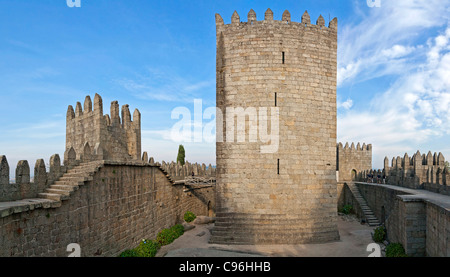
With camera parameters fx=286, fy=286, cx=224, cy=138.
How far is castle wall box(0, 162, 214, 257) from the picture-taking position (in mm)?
6770

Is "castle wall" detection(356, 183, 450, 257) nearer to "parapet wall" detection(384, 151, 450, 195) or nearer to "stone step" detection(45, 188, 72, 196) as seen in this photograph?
"parapet wall" detection(384, 151, 450, 195)

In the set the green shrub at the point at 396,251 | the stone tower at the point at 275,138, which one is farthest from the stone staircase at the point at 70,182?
the green shrub at the point at 396,251

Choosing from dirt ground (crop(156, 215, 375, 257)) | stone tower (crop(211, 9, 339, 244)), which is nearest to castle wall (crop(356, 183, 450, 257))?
dirt ground (crop(156, 215, 375, 257))

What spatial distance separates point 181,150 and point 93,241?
2353 cm

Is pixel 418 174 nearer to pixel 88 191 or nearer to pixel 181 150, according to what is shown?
pixel 88 191

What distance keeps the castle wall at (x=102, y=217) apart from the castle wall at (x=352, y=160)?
17610 mm

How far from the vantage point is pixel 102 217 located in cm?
993

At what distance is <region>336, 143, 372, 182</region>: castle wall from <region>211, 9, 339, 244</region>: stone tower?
1492cm

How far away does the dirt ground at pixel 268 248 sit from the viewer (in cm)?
1018

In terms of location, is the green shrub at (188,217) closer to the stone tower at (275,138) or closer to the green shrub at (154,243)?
the green shrub at (154,243)

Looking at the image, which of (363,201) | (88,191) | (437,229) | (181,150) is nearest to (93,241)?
(88,191)

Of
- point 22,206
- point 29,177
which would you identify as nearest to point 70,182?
point 29,177
